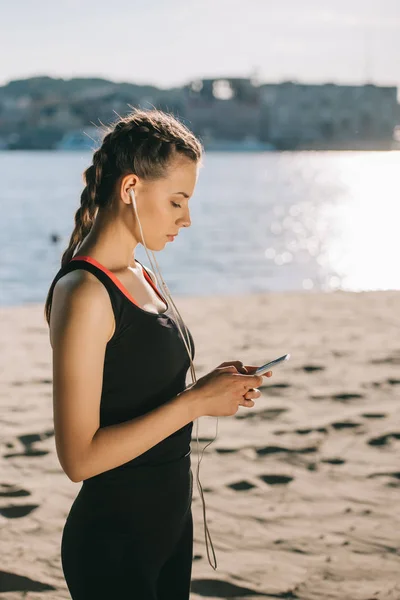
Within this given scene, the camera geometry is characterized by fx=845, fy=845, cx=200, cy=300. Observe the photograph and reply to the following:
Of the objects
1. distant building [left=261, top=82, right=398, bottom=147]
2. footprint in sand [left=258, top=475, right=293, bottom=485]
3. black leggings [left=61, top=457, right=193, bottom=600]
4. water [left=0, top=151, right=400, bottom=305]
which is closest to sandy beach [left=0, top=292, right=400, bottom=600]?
footprint in sand [left=258, top=475, right=293, bottom=485]

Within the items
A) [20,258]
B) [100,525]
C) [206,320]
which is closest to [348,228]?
[20,258]

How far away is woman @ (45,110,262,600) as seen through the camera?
162cm

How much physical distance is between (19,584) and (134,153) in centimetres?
232

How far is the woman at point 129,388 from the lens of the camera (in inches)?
63.6

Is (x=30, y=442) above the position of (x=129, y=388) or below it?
below

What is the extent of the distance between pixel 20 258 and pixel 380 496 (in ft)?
92.4

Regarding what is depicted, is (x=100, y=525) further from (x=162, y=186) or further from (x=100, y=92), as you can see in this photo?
(x=100, y=92)

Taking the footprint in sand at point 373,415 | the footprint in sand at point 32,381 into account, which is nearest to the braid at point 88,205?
the footprint in sand at point 373,415

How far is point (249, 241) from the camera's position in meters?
39.5

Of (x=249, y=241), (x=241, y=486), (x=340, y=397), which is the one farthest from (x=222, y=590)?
(x=249, y=241)

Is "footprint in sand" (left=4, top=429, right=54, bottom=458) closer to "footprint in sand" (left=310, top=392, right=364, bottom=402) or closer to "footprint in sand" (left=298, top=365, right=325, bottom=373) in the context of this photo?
"footprint in sand" (left=310, top=392, right=364, bottom=402)

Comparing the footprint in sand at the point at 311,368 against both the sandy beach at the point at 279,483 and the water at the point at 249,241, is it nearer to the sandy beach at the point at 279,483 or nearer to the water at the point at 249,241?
the sandy beach at the point at 279,483

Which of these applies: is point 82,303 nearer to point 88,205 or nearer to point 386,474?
point 88,205

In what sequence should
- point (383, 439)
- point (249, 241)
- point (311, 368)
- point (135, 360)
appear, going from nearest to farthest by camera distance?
point (135, 360), point (383, 439), point (311, 368), point (249, 241)
